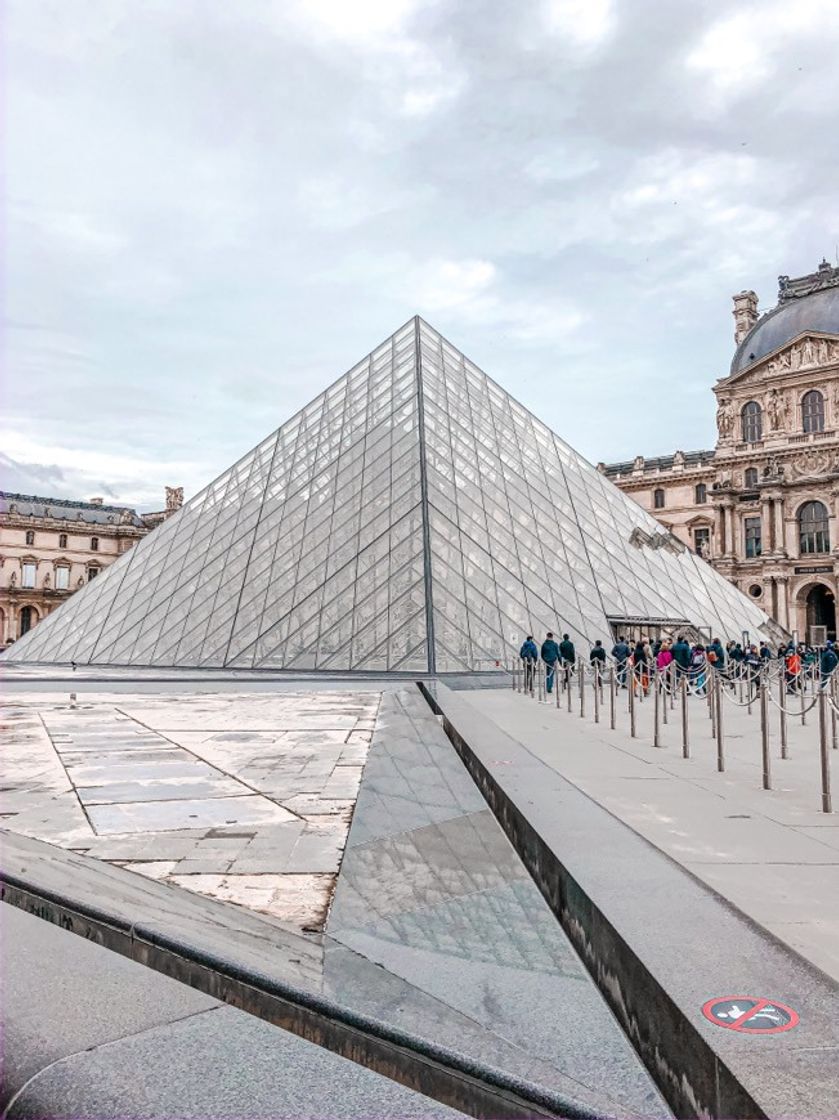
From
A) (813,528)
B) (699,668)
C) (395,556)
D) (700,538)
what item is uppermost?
(700,538)

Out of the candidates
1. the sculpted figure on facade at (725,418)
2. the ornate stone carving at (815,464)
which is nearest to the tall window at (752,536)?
the ornate stone carving at (815,464)

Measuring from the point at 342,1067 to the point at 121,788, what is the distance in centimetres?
372

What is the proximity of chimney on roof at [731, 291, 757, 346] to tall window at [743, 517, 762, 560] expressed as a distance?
14675mm

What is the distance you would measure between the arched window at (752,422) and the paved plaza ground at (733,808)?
46878 millimetres

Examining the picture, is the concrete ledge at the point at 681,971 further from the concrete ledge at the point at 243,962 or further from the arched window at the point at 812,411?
the arched window at the point at 812,411

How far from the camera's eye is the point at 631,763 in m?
6.88

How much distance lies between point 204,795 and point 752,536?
52518 millimetres

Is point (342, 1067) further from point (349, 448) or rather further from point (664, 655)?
point (349, 448)

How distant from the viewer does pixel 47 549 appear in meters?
69.2

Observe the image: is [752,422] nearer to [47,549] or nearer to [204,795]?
[47,549]

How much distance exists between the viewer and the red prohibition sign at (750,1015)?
200 cm

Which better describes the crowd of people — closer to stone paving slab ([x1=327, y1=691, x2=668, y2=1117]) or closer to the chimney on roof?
stone paving slab ([x1=327, y1=691, x2=668, y2=1117])

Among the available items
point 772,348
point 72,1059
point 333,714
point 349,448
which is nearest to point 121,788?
point 72,1059

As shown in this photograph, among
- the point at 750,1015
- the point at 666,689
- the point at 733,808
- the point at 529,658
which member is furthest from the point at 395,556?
the point at 750,1015
